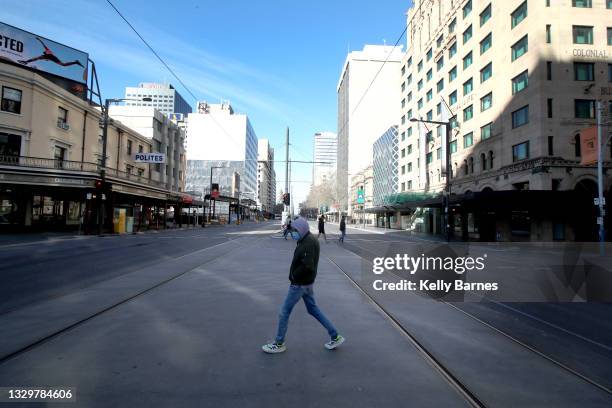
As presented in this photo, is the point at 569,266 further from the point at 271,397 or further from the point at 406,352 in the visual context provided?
the point at 271,397

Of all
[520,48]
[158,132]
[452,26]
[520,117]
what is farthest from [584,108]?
[158,132]

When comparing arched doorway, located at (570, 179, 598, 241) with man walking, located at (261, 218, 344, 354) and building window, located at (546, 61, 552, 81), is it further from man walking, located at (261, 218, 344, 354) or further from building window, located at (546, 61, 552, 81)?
man walking, located at (261, 218, 344, 354)

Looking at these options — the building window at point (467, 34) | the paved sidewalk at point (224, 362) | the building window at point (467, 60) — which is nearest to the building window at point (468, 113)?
the building window at point (467, 60)

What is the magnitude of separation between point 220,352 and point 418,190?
4709 centimetres

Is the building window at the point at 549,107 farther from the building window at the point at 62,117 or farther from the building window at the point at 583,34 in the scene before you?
the building window at the point at 62,117

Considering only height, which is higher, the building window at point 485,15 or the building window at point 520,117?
the building window at point 485,15

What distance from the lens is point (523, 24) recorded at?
26.9 m

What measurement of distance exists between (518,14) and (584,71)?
7151mm

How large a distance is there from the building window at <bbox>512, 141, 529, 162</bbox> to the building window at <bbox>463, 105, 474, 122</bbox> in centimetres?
804

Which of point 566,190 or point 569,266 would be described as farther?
point 566,190

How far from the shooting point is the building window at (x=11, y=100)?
2586 centimetres

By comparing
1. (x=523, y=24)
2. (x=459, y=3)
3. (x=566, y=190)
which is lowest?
(x=566, y=190)

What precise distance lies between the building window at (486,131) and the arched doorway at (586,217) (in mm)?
8704

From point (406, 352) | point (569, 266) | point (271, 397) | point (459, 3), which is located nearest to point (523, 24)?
point (459, 3)
